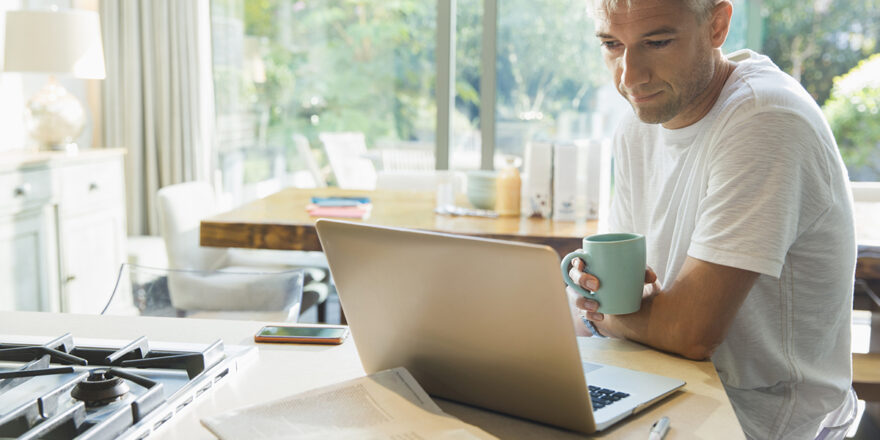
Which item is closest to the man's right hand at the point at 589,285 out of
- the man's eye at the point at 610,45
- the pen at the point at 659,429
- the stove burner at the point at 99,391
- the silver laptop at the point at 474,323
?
the silver laptop at the point at 474,323

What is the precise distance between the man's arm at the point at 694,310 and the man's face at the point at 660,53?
291mm

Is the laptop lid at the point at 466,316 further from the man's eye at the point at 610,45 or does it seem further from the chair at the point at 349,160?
the chair at the point at 349,160

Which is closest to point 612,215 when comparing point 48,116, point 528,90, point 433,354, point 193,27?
point 433,354

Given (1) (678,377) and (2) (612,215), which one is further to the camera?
(2) (612,215)

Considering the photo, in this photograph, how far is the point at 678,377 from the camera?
976mm

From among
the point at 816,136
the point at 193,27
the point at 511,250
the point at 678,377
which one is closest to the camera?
the point at 511,250

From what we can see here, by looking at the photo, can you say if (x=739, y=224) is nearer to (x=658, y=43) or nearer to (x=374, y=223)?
(x=658, y=43)

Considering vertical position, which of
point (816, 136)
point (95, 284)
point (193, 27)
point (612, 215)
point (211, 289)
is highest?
point (193, 27)

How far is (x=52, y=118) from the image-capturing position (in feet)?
11.2

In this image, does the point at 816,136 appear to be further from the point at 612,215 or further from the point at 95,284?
the point at 95,284

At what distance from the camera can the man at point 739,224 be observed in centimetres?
106

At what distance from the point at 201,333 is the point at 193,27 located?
14.9 feet

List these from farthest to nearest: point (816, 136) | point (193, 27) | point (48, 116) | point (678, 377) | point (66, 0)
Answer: point (193, 27) → point (66, 0) → point (48, 116) → point (816, 136) → point (678, 377)

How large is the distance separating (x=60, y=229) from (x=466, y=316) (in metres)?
2.96
